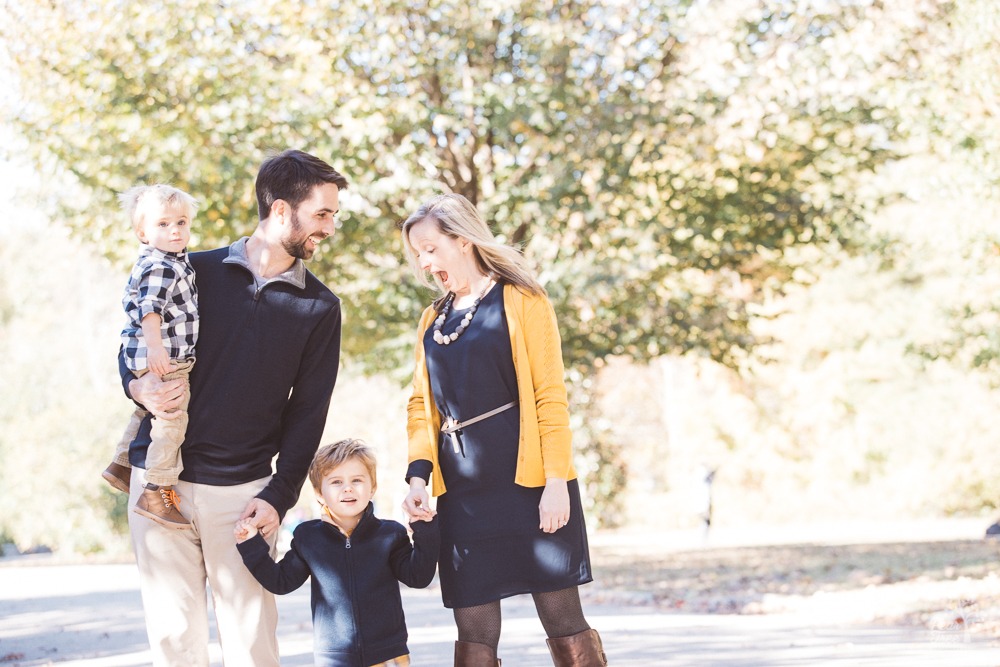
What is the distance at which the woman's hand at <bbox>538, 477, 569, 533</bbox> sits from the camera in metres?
3.96

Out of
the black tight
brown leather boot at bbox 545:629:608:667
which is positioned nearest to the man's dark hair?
the black tight

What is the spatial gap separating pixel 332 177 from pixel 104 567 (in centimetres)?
1331

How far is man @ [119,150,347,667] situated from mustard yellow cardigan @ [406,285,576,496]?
40 centimetres

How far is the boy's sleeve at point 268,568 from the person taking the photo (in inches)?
145

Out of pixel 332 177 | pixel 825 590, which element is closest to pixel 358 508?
pixel 332 177

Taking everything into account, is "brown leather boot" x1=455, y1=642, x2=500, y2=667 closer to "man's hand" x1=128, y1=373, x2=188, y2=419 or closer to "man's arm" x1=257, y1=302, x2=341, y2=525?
"man's arm" x1=257, y1=302, x2=341, y2=525

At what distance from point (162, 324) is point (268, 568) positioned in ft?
2.59

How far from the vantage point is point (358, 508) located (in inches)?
161

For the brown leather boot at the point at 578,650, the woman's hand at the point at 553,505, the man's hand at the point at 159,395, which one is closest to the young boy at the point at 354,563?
the woman's hand at the point at 553,505

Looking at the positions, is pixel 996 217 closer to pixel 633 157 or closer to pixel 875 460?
pixel 633 157

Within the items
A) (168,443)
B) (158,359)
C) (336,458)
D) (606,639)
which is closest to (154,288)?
(158,359)

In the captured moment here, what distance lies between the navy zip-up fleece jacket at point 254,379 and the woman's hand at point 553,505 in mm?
747

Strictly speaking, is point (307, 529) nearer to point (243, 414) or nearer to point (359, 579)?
point (359, 579)

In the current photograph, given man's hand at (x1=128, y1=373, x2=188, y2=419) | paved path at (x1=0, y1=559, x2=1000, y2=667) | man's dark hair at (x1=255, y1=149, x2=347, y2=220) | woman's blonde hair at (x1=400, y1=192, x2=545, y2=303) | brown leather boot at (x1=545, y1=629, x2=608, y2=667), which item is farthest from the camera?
paved path at (x1=0, y1=559, x2=1000, y2=667)
